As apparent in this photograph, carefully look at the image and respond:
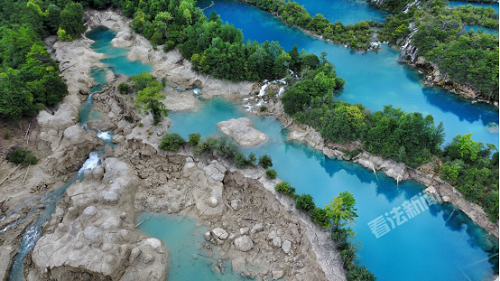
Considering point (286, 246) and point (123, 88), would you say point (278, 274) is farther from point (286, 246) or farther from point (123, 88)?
point (123, 88)

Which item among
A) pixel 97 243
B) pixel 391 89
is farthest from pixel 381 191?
pixel 97 243

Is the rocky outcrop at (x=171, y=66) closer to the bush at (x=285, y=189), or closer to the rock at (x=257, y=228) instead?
the bush at (x=285, y=189)

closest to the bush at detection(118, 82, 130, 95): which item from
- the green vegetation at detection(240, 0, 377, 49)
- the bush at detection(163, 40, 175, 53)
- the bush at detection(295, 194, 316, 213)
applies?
the bush at detection(163, 40, 175, 53)

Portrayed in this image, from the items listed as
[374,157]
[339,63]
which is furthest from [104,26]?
[374,157]

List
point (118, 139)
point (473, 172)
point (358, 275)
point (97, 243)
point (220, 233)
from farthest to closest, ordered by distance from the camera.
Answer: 1. point (118, 139)
2. point (473, 172)
3. point (220, 233)
4. point (97, 243)
5. point (358, 275)

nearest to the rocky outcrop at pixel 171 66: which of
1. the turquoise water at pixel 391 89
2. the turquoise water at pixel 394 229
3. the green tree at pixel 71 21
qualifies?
the green tree at pixel 71 21

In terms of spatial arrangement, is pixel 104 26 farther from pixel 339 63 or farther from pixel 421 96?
pixel 421 96

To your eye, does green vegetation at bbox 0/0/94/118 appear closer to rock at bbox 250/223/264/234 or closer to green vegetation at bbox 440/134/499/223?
rock at bbox 250/223/264/234
